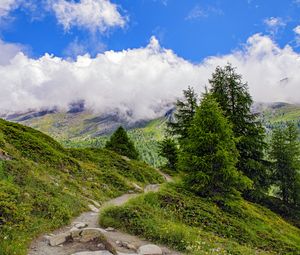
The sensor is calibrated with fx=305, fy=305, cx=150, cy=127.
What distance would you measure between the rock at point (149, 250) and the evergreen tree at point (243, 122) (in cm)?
2126

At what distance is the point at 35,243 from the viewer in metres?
10.5

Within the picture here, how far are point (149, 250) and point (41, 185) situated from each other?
332 inches

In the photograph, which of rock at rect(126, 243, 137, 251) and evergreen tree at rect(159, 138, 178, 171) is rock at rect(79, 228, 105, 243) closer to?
rock at rect(126, 243, 137, 251)

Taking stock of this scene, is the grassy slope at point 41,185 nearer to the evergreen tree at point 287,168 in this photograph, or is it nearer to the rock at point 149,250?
the rock at point 149,250

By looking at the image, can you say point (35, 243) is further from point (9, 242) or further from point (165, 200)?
point (165, 200)

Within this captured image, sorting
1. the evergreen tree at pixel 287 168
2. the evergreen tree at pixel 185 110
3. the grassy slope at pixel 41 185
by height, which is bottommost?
the evergreen tree at pixel 287 168

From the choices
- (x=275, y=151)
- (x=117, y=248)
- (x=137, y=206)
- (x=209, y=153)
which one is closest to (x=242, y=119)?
(x=275, y=151)

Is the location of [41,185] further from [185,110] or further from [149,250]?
[185,110]

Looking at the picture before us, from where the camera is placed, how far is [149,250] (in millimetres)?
10586

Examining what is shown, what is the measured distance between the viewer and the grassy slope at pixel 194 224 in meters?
11.8

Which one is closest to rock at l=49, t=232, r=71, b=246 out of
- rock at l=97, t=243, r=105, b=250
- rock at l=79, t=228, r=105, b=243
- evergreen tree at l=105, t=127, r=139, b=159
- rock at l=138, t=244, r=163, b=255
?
rock at l=79, t=228, r=105, b=243

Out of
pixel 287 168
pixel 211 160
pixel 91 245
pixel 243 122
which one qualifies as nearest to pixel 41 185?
pixel 91 245

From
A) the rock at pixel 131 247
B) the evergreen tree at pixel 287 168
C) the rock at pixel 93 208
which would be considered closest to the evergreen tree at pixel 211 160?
the rock at pixel 93 208

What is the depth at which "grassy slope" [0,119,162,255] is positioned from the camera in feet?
35.8
